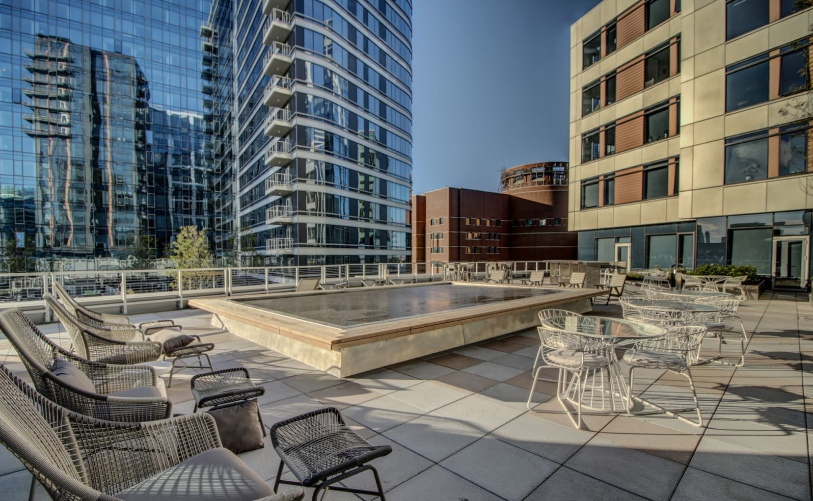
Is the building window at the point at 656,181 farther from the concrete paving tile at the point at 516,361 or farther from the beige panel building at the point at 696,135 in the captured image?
the concrete paving tile at the point at 516,361

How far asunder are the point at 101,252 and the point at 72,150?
1061 cm

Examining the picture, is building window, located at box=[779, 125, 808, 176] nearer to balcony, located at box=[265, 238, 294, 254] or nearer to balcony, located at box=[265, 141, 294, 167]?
balcony, located at box=[265, 141, 294, 167]

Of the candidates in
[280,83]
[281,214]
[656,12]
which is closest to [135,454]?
[656,12]

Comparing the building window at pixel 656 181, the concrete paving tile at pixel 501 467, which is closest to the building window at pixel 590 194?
the building window at pixel 656 181

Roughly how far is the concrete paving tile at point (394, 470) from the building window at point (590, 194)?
2244 centimetres

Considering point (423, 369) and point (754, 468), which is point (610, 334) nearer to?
point (754, 468)

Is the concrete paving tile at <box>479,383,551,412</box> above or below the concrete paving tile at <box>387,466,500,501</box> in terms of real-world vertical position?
below

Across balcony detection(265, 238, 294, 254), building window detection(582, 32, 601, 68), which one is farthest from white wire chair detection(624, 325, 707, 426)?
balcony detection(265, 238, 294, 254)

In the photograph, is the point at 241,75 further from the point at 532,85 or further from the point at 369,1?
the point at 532,85

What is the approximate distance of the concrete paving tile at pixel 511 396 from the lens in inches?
148

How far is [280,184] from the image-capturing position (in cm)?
2844

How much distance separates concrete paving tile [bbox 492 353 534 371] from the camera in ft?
16.6

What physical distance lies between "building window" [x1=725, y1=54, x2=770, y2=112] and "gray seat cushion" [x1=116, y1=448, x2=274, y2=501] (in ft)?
67.2

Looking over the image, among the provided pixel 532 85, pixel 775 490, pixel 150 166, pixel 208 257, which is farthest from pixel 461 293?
pixel 532 85
